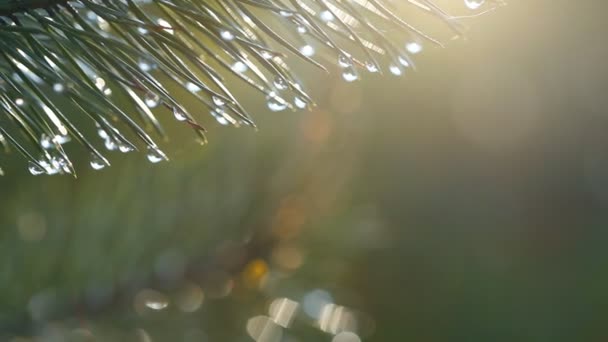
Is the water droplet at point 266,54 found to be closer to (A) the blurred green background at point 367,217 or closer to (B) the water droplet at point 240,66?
(B) the water droplet at point 240,66

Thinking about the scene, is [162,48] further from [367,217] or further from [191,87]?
[367,217]

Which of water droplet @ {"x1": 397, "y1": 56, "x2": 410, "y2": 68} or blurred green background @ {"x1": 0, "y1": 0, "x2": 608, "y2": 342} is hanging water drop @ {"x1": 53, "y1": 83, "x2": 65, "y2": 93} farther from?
blurred green background @ {"x1": 0, "y1": 0, "x2": 608, "y2": 342}

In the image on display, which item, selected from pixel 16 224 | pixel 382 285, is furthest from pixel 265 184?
pixel 382 285

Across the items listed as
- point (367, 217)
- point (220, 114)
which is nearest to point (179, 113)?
→ point (220, 114)

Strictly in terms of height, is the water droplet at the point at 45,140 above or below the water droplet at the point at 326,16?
below

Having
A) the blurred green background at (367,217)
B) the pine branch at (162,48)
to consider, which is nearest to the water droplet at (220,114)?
the pine branch at (162,48)

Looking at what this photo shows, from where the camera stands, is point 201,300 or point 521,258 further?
point 521,258

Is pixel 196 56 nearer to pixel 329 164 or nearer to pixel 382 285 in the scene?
pixel 329 164

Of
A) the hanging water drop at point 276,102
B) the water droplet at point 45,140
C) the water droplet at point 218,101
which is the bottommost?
the water droplet at point 45,140

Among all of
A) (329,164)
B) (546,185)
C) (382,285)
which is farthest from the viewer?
(546,185)
